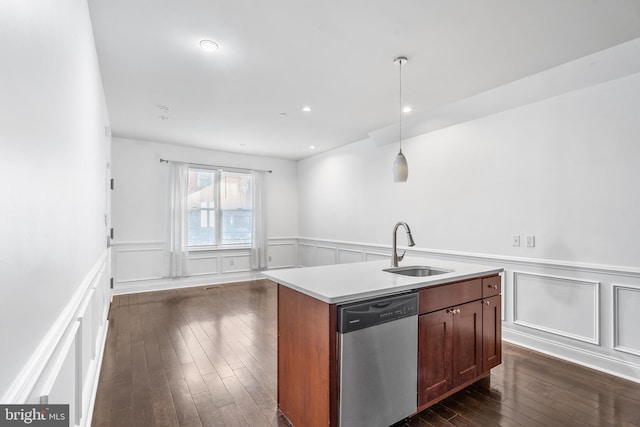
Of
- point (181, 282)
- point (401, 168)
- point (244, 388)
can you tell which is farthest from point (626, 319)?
point (181, 282)

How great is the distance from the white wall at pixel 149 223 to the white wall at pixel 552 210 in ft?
12.6

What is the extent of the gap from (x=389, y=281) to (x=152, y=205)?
5101 millimetres

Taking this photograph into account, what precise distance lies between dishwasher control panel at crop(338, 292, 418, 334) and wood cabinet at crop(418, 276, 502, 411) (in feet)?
0.48

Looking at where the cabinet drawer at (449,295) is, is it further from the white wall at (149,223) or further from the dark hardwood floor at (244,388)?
the white wall at (149,223)

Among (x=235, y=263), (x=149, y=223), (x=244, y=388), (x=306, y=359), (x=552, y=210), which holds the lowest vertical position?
(x=244, y=388)

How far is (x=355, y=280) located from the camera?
200 centimetres

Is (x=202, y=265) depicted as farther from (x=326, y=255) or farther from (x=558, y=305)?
(x=558, y=305)

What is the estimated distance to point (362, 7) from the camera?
6.69 feet

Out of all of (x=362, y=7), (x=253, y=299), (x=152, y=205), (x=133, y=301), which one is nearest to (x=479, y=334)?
(x=362, y=7)

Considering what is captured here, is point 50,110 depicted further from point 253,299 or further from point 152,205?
point 152,205

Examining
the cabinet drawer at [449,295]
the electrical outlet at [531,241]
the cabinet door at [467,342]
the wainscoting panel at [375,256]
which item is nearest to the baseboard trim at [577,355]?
the electrical outlet at [531,241]

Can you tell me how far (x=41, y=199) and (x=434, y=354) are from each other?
220 cm

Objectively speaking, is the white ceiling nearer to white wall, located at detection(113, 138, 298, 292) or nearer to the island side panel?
white wall, located at detection(113, 138, 298, 292)

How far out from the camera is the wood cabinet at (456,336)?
199 centimetres
